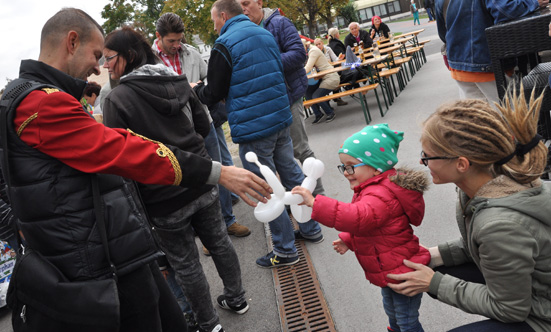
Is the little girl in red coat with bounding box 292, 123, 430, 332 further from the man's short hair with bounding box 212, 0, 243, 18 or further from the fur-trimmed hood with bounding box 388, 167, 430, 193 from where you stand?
the man's short hair with bounding box 212, 0, 243, 18

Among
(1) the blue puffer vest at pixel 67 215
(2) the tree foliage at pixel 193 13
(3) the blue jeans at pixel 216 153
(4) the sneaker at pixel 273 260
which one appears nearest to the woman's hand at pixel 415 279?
(1) the blue puffer vest at pixel 67 215

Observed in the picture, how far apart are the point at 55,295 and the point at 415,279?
160 cm

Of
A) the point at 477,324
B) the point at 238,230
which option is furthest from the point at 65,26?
the point at 238,230

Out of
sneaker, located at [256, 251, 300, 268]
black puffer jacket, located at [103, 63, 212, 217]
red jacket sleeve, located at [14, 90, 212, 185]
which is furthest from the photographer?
sneaker, located at [256, 251, 300, 268]

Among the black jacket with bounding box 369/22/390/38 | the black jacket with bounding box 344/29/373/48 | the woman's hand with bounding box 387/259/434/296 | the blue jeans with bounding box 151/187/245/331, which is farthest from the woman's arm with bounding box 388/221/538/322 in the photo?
the black jacket with bounding box 369/22/390/38

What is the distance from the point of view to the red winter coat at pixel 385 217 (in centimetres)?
224

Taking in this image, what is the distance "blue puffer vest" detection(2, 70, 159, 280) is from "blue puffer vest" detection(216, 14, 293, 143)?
1.77m

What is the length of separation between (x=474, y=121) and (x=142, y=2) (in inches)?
1986

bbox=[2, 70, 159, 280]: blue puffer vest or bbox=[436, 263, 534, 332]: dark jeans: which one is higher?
bbox=[2, 70, 159, 280]: blue puffer vest

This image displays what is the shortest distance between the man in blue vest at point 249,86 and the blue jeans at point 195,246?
0.77 meters

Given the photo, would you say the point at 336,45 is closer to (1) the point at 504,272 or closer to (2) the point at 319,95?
(2) the point at 319,95

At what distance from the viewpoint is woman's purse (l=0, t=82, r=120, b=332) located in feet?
6.30

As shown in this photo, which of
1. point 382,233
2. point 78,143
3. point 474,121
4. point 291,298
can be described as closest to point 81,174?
point 78,143

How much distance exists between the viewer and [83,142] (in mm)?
1990
